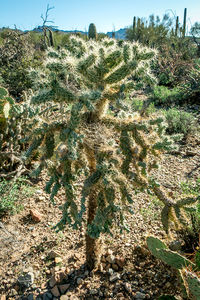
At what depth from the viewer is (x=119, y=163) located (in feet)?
5.57

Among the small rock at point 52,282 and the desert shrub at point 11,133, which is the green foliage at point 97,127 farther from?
the desert shrub at point 11,133

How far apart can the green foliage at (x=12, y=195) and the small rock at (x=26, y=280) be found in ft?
2.67

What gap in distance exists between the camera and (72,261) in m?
2.40

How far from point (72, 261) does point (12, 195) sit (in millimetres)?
1113

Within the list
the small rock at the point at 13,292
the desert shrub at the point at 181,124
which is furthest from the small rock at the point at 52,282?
the desert shrub at the point at 181,124

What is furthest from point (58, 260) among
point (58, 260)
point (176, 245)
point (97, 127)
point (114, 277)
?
point (97, 127)

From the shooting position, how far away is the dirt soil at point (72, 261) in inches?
82.7

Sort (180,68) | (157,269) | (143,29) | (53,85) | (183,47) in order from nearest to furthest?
(53,85) → (157,269) → (180,68) → (183,47) → (143,29)

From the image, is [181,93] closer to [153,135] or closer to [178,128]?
[178,128]

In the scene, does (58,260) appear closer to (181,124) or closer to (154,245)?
(154,245)

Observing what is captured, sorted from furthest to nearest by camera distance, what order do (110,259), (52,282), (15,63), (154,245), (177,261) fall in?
(15,63) < (110,259) < (52,282) < (154,245) < (177,261)

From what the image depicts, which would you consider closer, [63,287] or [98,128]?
[98,128]

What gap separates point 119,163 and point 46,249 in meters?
1.41

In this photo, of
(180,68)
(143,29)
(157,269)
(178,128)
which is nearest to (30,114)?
(157,269)
